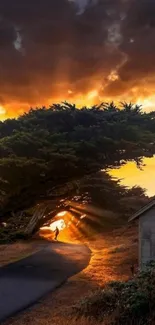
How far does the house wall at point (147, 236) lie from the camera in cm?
2044

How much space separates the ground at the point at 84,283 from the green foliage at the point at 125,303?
2.31ft

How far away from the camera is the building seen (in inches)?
805

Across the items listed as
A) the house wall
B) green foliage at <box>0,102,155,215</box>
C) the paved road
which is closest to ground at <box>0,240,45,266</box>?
the paved road

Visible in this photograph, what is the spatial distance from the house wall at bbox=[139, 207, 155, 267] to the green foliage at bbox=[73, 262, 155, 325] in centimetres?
571

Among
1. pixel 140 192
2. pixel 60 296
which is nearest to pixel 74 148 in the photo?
pixel 60 296

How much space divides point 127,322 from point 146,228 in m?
8.85

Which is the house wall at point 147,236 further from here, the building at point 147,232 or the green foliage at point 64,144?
the green foliage at point 64,144

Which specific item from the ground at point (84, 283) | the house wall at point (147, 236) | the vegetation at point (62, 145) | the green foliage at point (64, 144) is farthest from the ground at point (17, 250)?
the house wall at point (147, 236)

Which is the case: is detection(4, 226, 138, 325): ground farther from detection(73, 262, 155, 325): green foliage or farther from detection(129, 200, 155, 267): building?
detection(129, 200, 155, 267): building

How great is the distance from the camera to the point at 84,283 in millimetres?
19531

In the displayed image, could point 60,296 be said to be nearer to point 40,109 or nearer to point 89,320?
point 89,320

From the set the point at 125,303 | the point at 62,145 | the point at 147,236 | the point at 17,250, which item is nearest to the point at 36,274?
the point at 147,236

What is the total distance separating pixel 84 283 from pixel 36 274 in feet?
10.9

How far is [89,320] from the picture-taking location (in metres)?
12.7
